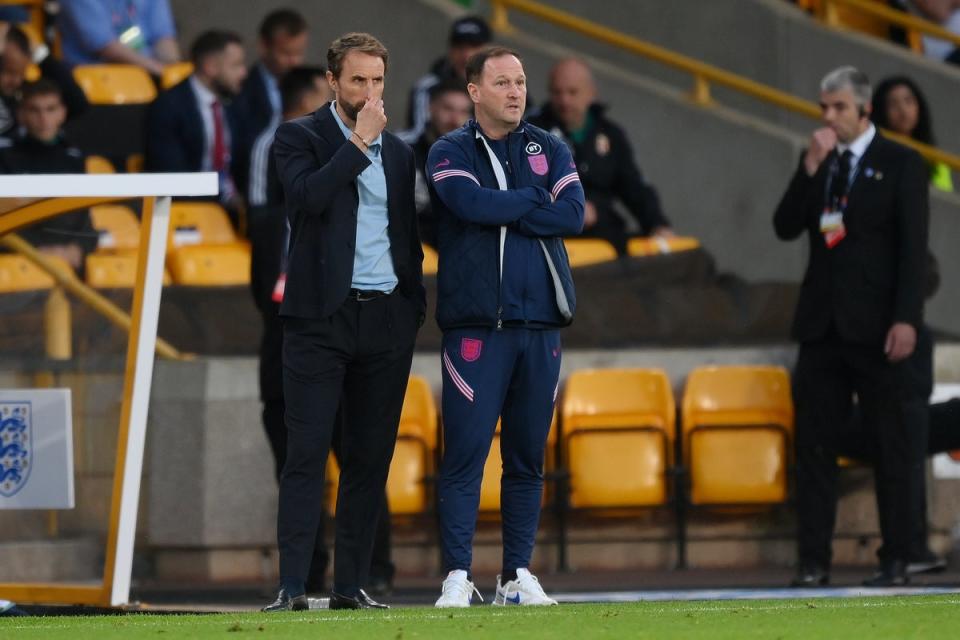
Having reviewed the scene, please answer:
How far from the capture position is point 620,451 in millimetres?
9930

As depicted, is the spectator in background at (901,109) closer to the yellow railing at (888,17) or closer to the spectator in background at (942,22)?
the yellow railing at (888,17)

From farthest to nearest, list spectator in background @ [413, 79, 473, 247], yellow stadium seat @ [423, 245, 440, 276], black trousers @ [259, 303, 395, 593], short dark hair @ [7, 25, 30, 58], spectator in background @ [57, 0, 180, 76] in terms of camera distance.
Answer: spectator in background @ [57, 0, 180, 76] < short dark hair @ [7, 25, 30, 58] < yellow stadium seat @ [423, 245, 440, 276] < spectator in background @ [413, 79, 473, 247] < black trousers @ [259, 303, 395, 593]

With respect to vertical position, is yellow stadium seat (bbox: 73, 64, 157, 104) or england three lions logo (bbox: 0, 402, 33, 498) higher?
yellow stadium seat (bbox: 73, 64, 157, 104)

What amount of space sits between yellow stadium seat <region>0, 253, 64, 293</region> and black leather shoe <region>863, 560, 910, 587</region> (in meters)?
3.87

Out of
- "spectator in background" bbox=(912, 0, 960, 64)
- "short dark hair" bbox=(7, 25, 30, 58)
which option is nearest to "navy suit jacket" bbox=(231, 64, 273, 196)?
"short dark hair" bbox=(7, 25, 30, 58)

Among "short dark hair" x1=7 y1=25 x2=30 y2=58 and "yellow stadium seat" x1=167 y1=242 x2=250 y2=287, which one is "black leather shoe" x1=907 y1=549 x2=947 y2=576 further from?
"short dark hair" x1=7 y1=25 x2=30 y2=58

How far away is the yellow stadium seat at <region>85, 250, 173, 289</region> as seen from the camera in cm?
799

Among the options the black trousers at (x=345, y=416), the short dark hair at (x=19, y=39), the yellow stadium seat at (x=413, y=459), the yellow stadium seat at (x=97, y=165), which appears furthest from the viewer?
the short dark hair at (x=19, y=39)

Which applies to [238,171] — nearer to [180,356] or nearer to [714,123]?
[180,356]

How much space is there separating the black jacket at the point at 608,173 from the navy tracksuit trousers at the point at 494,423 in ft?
14.2

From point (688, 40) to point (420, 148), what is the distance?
462 cm

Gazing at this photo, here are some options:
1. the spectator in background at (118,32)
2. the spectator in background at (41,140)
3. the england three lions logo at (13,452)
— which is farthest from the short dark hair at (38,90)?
the england three lions logo at (13,452)

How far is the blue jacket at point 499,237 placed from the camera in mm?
7000

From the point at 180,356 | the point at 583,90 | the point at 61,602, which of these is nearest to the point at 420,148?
the point at 583,90
